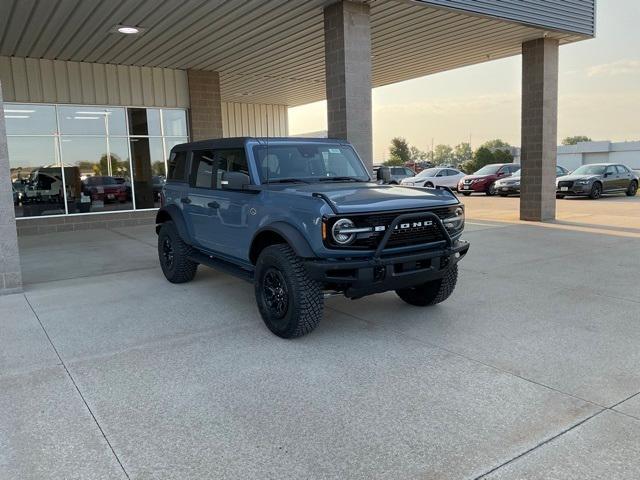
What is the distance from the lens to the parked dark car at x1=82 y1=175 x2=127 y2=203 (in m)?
14.6

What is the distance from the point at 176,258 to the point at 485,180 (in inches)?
788

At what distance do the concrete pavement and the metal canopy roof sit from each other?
5.78 m

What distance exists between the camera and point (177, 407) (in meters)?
3.49

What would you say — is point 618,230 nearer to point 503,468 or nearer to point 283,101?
point 503,468

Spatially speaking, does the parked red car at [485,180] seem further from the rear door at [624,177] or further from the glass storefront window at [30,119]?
the glass storefront window at [30,119]

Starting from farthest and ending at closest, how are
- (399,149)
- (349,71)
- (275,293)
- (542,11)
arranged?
(399,149) → (542,11) → (349,71) → (275,293)

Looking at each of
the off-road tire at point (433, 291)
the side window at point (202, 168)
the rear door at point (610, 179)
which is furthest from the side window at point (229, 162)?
the rear door at point (610, 179)

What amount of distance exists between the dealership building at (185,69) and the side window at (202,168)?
3.80 m

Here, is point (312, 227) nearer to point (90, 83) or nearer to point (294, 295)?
point (294, 295)

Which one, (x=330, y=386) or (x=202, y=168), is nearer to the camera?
(x=330, y=386)

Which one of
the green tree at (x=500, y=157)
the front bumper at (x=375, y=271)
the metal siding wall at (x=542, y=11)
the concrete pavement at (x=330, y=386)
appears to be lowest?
the concrete pavement at (x=330, y=386)

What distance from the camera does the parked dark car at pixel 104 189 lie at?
14.6 meters

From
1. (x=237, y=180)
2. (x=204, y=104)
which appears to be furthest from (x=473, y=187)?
(x=237, y=180)

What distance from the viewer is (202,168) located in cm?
646
